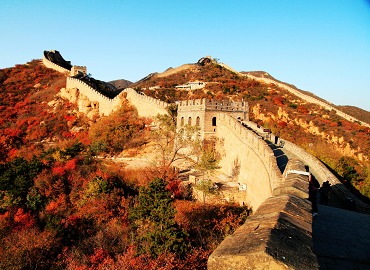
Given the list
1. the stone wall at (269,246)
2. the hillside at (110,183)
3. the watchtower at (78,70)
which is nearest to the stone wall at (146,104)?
the hillside at (110,183)

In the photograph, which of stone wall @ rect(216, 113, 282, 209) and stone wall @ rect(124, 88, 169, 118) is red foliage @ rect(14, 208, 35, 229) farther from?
stone wall @ rect(124, 88, 169, 118)

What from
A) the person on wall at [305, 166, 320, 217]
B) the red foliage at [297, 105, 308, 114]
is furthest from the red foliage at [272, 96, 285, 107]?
the person on wall at [305, 166, 320, 217]

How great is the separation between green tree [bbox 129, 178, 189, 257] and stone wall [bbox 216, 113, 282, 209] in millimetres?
4048

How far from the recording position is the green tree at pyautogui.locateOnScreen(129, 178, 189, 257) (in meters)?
12.2

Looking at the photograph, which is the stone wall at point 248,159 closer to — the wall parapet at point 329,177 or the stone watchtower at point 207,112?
the stone watchtower at point 207,112

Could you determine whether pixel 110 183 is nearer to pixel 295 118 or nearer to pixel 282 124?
pixel 282 124

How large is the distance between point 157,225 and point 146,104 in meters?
20.7

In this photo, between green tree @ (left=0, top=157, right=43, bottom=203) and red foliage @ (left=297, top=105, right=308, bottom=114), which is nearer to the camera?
green tree @ (left=0, top=157, right=43, bottom=203)

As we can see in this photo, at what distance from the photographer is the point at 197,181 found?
20.2m

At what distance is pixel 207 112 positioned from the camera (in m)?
22.4

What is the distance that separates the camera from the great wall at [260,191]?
212cm

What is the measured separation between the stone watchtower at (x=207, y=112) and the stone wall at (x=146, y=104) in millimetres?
4943

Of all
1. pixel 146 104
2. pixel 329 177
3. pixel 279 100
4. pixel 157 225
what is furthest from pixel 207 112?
pixel 279 100

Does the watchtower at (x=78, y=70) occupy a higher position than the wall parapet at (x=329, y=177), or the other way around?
the watchtower at (x=78, y=70)
